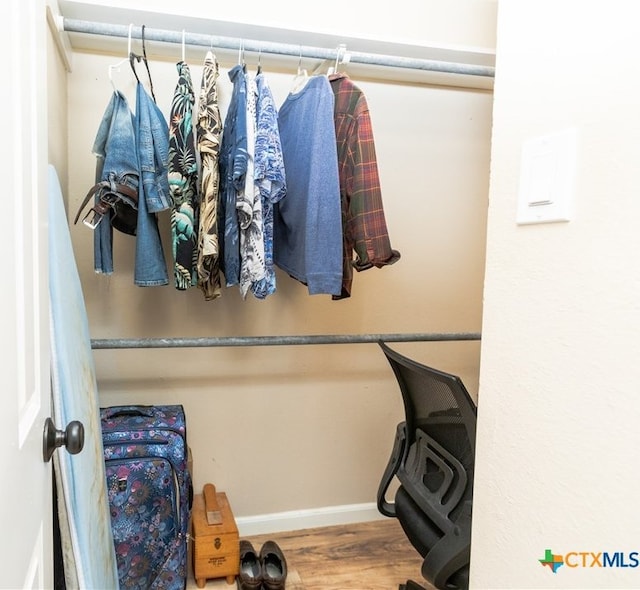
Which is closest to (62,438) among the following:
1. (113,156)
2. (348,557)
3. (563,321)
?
(563,321)

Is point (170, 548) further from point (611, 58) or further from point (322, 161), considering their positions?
point (611, 58)

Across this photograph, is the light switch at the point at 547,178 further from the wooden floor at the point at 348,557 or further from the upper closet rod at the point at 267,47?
the wooden floor at the point at 348,557

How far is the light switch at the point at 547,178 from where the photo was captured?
2.02 feet

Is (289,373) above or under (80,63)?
under

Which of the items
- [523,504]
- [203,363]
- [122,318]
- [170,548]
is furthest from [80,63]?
[523,504]

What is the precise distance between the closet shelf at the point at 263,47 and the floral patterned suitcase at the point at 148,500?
4.02ft

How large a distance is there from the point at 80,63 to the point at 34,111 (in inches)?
46.2

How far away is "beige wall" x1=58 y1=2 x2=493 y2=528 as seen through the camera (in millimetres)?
1796

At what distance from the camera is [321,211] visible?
142 cm

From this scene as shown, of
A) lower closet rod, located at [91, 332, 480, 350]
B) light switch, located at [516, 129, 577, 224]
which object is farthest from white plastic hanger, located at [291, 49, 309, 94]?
light switch, located at [516, 129, 577, 224]

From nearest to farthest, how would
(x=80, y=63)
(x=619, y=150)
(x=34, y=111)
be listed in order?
1. (x=619, y=150)
2. (x=34, y=111)
3. (x=80, y=63)

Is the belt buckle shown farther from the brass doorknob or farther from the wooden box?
the wooden box

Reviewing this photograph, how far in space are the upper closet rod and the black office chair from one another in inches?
39.0

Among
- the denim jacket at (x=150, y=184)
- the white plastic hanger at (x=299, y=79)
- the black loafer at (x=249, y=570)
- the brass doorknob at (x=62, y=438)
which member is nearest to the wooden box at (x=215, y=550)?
the black loafer at (x=249, y=570)
